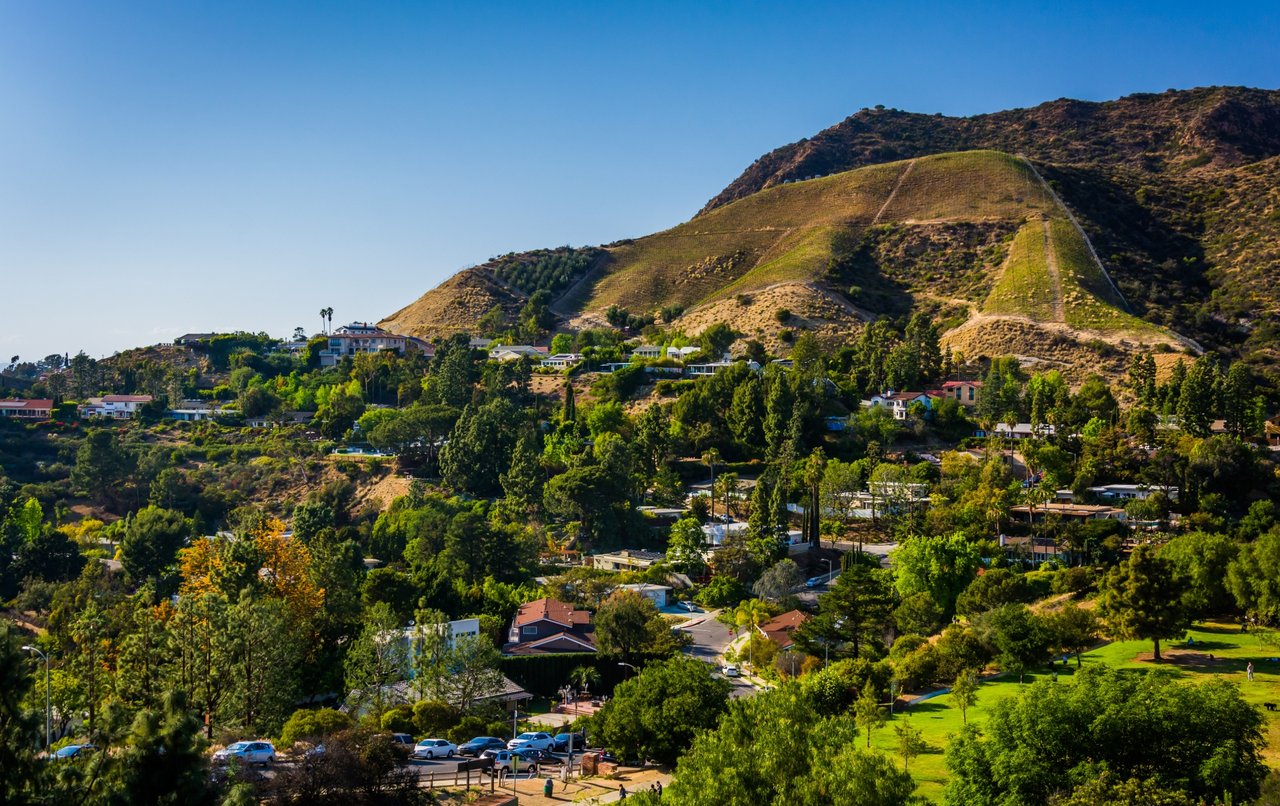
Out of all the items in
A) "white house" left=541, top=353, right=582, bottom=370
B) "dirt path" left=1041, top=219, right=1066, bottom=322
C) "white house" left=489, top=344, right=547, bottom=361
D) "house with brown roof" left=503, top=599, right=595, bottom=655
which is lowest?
"house with brown roof" left=503, top=599, right=595, bottom=655

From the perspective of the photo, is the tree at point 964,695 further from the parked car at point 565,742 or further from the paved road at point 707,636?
the paved road at point 707,636

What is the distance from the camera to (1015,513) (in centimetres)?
6481

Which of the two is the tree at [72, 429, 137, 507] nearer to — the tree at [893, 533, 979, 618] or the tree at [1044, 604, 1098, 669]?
the tree at [893, 533, 979, 618]

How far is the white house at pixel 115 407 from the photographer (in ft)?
340

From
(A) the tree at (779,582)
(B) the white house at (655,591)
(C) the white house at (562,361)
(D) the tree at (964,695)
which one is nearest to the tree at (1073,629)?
(D) the tree at (964,695)

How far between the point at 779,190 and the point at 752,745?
152535 millimetres

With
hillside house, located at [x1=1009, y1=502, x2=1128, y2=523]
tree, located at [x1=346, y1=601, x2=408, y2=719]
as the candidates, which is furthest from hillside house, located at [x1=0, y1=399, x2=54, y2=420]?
hillside house, located at [x1=1009, y1=502, x2=1128, y2=523]

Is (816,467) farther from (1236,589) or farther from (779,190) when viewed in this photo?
(779,190)

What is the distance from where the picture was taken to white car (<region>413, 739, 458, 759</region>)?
1335 inches

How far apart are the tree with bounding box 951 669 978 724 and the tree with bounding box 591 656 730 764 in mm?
7054

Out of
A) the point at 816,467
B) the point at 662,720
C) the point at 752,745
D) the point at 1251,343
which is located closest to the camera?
the point at 752,745

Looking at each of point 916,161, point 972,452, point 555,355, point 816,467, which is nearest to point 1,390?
point 555,355

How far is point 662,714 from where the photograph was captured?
110 ft

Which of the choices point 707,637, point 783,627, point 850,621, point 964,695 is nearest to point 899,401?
point 707,637
